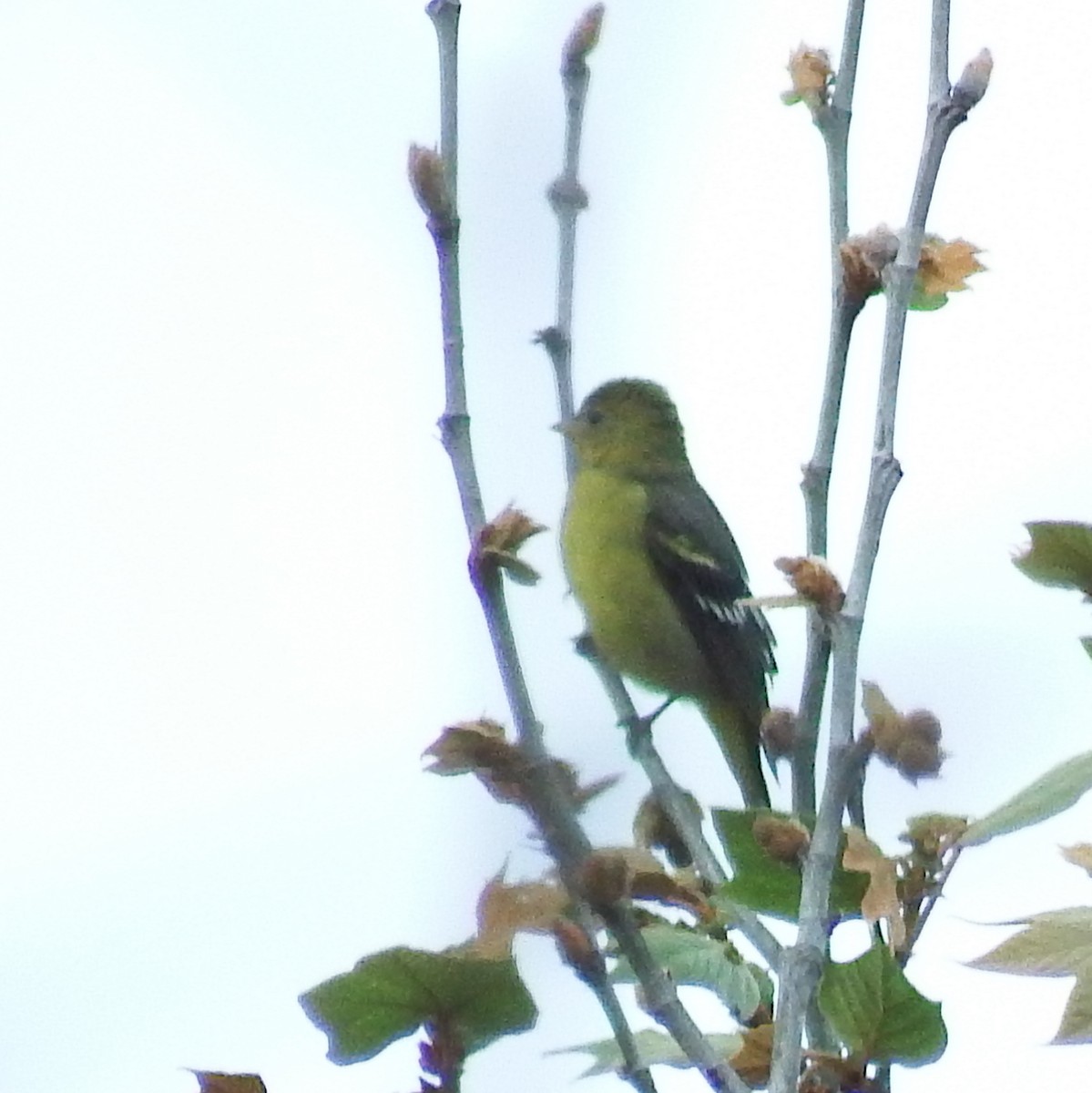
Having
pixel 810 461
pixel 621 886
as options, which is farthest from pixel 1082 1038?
pixel 810 461

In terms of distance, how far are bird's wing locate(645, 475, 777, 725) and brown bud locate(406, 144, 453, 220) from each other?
11.2 ft

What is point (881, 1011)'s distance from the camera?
4.32 feet

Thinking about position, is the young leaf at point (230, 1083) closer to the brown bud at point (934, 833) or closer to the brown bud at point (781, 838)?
the brown bud at point (781, 838)

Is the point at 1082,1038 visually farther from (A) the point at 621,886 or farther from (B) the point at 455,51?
(B) the point at 455,51

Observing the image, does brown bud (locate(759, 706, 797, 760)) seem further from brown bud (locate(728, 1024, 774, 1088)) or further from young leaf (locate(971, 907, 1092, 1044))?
young leaf (locate(971, 907, 1092, 1044))

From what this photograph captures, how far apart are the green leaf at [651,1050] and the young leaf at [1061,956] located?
271 mm

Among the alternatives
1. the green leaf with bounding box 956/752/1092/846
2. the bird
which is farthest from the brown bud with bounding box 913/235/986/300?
the bird

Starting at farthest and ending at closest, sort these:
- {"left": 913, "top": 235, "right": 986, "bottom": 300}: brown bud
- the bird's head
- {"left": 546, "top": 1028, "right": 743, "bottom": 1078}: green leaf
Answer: the bird's head < {"left": 913, "top": 235, "right": 986, "bottom": 300}: brown bud < {"left": 546, "top": 1028, "right": 743, "bottom": 1078}: green leaf

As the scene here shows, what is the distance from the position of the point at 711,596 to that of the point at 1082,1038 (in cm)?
393

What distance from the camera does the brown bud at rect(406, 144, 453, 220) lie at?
58.6 inches

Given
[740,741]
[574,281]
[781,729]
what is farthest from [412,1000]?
[740,741]

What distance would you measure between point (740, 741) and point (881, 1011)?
355 cm

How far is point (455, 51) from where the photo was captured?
1529 mm

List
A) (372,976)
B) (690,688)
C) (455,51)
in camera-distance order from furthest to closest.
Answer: (690,688)
(455,51)
(372,976)
